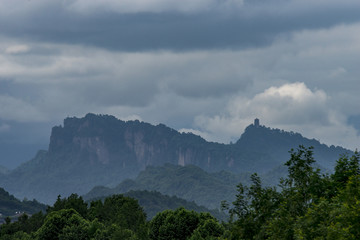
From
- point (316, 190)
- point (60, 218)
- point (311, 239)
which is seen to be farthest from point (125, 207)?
point (311, 239)

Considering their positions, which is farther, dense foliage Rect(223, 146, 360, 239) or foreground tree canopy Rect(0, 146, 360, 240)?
dense foliage Rect(223, 146, 360, 239)

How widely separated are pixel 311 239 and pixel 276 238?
178 inches

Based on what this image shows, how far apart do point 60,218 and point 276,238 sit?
92.7 m

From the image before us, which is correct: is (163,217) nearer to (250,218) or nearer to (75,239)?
(75,239)

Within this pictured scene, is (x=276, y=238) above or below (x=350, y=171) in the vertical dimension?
below

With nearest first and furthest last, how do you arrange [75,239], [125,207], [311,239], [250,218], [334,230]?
[334,230] < [311,239] < [250,218] < [75,239] < [125,207]

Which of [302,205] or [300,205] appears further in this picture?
[302,205]

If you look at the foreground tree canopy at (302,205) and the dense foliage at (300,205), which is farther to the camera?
the dense foliage at (300,205)

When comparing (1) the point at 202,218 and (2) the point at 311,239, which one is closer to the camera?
(2) the point at 311,239

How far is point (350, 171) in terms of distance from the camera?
212ft

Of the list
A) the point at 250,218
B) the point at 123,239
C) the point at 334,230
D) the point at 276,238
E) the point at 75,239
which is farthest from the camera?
the point at 75,239

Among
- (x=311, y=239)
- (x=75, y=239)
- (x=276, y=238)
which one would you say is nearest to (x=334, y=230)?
(x=311, y=239)

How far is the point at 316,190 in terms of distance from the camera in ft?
211

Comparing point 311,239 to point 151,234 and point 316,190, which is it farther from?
point 151,234
